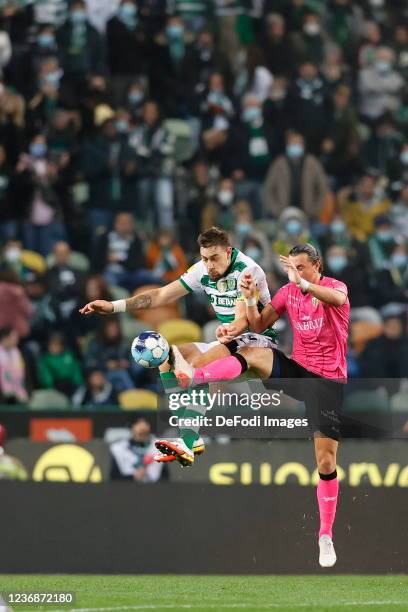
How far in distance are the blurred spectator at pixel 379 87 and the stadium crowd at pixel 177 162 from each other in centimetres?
2

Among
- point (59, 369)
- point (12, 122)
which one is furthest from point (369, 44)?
point (59, 369)

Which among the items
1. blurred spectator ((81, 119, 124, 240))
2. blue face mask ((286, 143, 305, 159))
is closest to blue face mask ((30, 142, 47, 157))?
blurred spectator ((81, 119, 124, 240))

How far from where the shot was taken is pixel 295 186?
19250 mm

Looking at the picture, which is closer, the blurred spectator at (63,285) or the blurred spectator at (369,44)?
the blurred spectator at (63,285)

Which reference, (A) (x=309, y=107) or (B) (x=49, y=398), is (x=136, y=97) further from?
(B) (x=49, y=398)

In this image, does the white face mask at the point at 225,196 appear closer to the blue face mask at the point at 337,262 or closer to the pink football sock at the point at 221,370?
the blue face mask at the point at 337,262

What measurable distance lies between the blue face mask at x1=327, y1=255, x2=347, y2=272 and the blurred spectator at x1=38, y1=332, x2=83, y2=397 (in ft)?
11.2

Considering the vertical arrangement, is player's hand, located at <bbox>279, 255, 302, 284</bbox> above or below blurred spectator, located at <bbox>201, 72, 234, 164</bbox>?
above

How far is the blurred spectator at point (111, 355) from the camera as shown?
17.0 meters

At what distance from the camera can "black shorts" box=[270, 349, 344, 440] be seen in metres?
11.9

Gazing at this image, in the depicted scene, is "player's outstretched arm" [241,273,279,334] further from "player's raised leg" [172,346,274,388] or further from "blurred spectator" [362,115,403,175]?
"blurred spectator" [362,115,403,175]

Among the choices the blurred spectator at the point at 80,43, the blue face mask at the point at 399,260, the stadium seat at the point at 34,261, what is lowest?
the blue face mask at the point at 399,260

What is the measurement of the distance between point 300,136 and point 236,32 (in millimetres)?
2308

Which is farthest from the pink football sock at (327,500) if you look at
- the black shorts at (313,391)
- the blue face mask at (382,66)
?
the blue face mask at (382,66)
